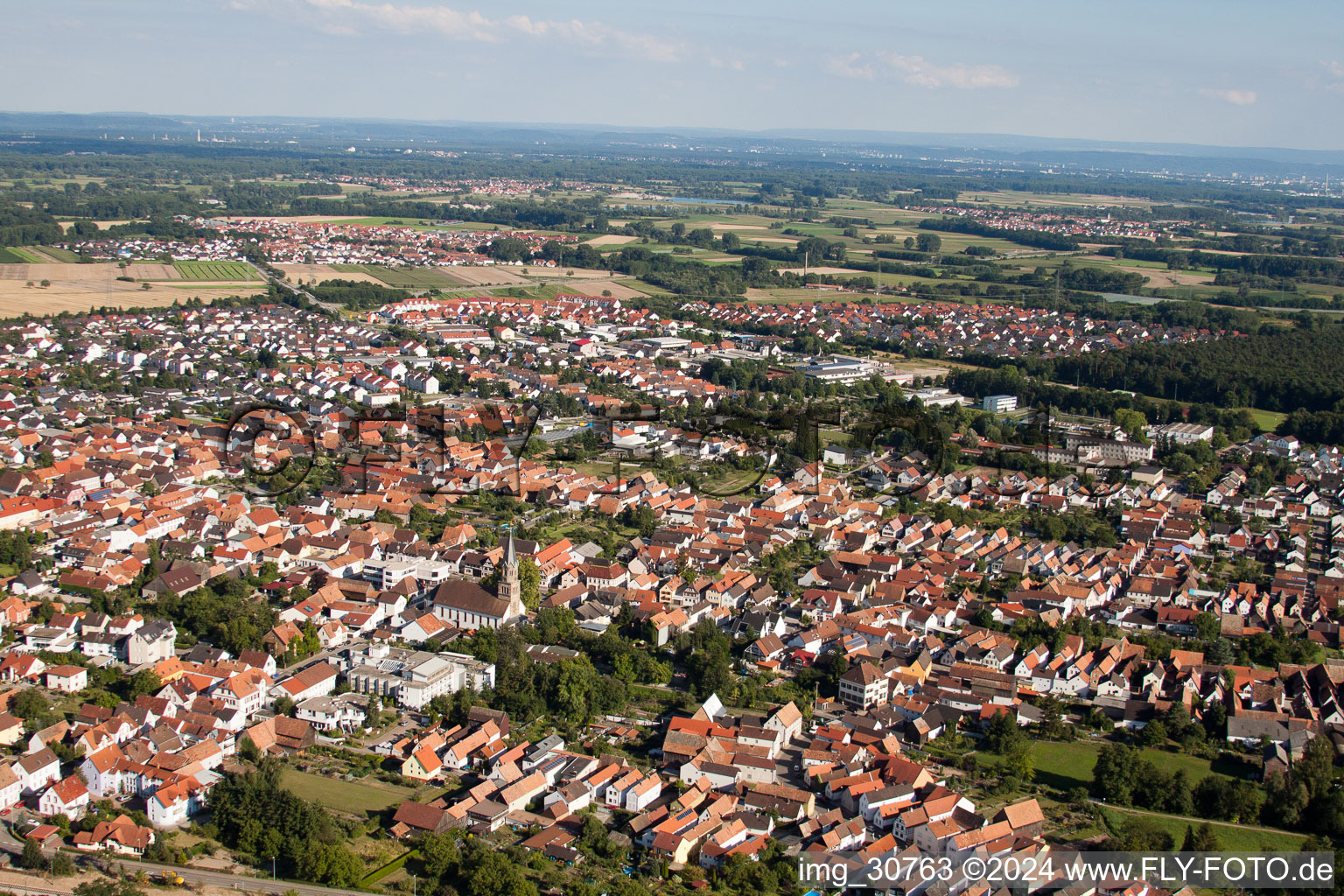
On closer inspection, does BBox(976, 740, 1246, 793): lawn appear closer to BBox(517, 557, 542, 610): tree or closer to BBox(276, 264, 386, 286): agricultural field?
BBox(517, 557, 542, 610): tree

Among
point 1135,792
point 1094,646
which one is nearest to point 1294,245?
point 1094,646

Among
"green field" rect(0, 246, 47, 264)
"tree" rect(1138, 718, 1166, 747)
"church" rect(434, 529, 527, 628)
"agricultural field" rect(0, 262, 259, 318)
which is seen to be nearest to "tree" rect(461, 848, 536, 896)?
"church" rect(434, 529, 527, 628)

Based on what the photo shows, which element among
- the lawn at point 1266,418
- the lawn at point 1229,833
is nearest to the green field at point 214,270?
the lawn at point 1266,418

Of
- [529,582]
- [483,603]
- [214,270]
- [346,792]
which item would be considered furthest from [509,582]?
[214,270]

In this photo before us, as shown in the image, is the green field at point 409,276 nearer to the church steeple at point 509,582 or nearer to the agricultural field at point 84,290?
the agricultural field at point 84,290

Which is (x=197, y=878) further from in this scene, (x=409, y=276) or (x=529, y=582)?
(x=409, y=276)
